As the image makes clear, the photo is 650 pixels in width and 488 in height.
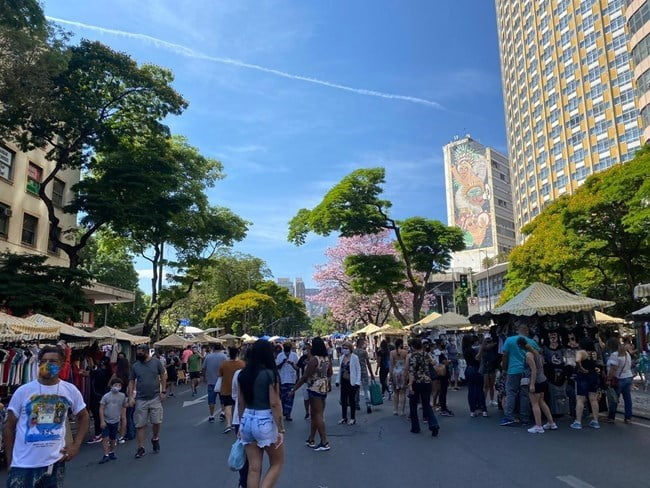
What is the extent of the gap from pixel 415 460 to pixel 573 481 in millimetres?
1989

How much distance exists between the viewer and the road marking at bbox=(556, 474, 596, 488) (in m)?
5.39

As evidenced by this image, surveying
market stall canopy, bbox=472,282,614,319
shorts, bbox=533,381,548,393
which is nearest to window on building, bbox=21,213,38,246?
market stall canopy, bbox=472,282,614,319

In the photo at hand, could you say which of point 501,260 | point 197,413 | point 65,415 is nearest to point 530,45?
point 501,260

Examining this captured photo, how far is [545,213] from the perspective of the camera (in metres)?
32.4

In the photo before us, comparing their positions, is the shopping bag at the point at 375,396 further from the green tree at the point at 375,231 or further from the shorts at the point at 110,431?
the green tree at the point at 375,231

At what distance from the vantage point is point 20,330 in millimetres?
9312

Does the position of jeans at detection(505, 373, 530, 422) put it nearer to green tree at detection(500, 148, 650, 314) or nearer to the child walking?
the child walking

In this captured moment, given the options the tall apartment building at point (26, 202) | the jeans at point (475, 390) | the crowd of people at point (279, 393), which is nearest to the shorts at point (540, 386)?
the crowd of people at point (279, 393)

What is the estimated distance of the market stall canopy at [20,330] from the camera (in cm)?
898

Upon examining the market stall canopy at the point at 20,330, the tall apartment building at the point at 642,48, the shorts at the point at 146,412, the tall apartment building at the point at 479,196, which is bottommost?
the shorts at the point at 146,412

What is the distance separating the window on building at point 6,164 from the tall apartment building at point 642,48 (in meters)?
36.1

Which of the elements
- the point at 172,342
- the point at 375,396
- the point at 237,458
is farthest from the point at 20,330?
the point at 172,342

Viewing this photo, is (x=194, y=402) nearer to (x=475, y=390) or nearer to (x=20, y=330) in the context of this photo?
(x=20, y=330)

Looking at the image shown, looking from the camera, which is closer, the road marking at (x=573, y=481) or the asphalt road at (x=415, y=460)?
the road marking at (x=573, y=481)
